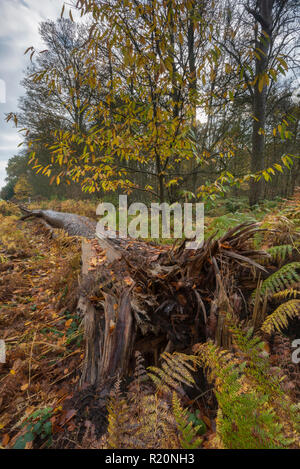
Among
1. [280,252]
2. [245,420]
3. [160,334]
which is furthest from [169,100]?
[245,420]

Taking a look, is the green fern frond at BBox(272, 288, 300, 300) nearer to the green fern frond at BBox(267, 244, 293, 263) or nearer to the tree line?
the green fern frond at BBox(267, 244, 293, 263)

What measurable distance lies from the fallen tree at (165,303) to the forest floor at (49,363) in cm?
20

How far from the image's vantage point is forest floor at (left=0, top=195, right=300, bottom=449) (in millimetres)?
1002

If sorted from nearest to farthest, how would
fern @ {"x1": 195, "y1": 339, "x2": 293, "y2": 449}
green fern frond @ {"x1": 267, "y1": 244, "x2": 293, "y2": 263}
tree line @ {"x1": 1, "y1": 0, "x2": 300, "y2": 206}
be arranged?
fern @ {"x1": 195, "y1": 339, "x2": 293, "y2": 449} → green fern frond @ {"x1": 267, "y1": 244, "x2": 293, "y2": 263} → tree line @ {"x1": 1, "y1": 0, "x2": 300, "y2": 206}

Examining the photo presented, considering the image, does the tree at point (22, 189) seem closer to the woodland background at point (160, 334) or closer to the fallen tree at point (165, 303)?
the woodland background at point (160, 334)

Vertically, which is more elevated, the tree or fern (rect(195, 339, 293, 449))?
the tree

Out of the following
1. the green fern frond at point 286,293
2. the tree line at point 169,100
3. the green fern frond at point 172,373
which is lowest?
the green fern frond at point 172,373

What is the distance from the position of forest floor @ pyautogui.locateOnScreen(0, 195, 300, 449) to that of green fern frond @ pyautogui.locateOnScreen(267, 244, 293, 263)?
173mm

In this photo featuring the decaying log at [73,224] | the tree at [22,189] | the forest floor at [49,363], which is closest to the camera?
the forest floor at [49,363]

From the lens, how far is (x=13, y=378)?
59.5 inches

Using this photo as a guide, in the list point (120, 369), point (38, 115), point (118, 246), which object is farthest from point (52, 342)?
point (38, 115)

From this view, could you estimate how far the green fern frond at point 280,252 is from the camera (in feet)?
5.27

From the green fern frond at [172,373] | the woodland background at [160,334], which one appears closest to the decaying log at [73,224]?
the woodland background at [160,334]

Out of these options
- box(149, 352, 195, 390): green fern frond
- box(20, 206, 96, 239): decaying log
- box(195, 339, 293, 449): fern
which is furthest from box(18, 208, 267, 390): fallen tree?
box(20, 206, 96, 239): decaying log
